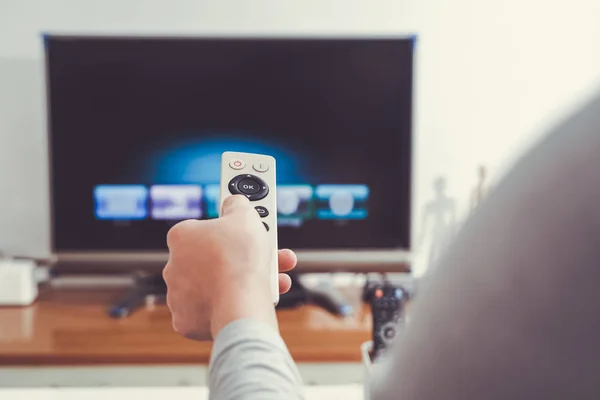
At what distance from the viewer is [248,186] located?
0.84 m

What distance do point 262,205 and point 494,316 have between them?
58cm

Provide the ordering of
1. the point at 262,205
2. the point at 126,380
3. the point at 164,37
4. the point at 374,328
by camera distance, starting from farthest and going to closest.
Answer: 1. the point at 164,37
2. the point at 126,380
3. the point at 374,328
4. the point at 262,205

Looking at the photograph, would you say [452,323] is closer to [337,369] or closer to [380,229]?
[337,369]

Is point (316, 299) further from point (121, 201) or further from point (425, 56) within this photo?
point (425, 56)

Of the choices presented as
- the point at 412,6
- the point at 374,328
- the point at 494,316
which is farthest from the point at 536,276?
the point at 412,6

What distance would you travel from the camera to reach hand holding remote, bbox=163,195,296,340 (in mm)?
474

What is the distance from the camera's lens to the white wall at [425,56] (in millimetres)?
1581

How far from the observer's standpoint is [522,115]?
163cm

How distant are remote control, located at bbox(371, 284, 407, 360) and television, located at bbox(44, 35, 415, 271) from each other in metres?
0.47

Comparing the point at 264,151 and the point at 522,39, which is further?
the point at 522,39

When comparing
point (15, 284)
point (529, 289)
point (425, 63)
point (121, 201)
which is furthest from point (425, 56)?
point (529, 289)

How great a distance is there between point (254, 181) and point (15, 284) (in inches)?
33.1

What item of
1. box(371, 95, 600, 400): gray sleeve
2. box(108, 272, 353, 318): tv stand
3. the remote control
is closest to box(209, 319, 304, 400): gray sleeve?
box(371, 95, 600, 400): gray sleeve

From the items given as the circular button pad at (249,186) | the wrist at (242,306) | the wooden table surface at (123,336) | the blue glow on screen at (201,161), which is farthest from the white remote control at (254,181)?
the blue glow on screen at (201,161)
